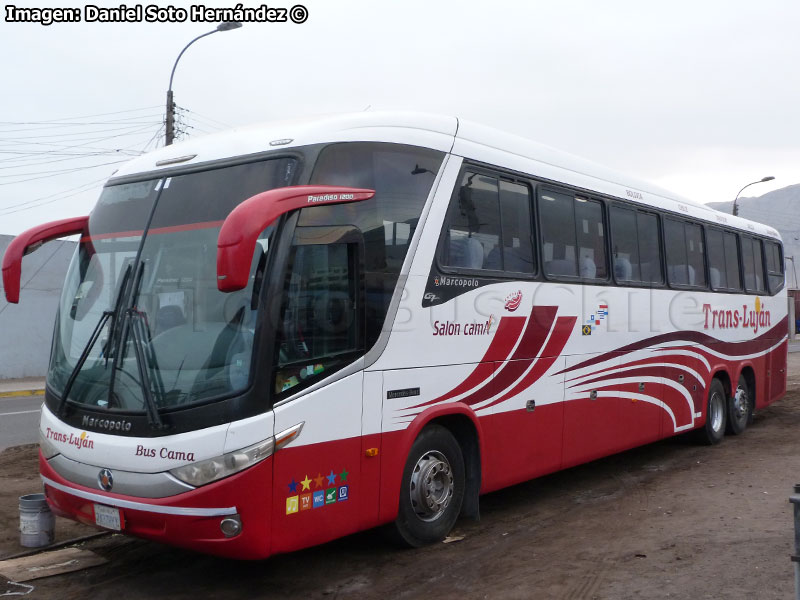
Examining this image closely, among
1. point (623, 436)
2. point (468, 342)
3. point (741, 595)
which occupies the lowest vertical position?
point (741, 595)

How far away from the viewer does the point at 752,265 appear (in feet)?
45.0

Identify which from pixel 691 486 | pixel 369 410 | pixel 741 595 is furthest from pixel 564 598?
pixel 691 486

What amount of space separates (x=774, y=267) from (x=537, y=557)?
10297mm

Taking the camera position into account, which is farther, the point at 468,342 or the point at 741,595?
the point at 468,342

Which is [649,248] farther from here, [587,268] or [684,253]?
[587,268]

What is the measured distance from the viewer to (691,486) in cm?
926

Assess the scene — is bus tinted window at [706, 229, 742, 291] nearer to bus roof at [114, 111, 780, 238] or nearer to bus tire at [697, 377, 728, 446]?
bus tire at [697, 377, 728, 446]

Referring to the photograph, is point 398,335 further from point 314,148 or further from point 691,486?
point 691,486

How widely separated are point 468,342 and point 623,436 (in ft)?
11.4

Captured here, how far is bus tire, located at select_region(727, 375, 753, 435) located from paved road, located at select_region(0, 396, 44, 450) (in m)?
10.6

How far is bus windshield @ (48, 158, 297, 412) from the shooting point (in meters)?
5.35

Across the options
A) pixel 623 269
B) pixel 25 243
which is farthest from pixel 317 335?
pixel 623 269

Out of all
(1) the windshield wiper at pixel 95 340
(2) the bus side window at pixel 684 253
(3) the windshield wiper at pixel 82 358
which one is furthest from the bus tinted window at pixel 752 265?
(3) the windshield wiper at pixel 82 358

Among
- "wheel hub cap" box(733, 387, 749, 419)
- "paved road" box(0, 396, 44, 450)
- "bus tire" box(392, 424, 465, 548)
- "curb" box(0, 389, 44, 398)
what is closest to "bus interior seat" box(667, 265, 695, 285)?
"wheel hub cap" box(733, 387, 749, 419)
